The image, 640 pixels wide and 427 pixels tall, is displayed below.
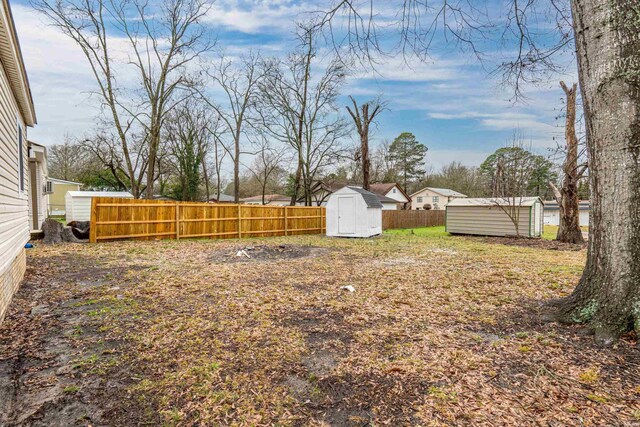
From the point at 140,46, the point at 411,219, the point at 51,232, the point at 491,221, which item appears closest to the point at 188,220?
the point at 51,232

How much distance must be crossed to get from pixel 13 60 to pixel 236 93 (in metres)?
17.9

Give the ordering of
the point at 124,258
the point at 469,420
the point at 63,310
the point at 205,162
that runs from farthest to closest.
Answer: the point at 205,162, the point at 124,258, the point at 63,310, the point at 469,420

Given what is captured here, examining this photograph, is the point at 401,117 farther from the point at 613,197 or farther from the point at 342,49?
the point at 613,197

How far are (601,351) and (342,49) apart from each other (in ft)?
13.6

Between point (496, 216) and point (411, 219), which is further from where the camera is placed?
point (411, 219)

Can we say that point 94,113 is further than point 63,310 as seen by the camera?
Yes

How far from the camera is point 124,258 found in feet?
25.1

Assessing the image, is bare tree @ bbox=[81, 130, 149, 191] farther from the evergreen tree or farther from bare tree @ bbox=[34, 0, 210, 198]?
the evergreen tree

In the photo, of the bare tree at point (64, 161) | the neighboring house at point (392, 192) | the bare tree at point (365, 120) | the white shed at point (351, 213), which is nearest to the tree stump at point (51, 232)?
the white shed at point (351, 213)

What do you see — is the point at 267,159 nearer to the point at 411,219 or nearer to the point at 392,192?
the point at 411,219

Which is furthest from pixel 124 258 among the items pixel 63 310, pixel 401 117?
pixel 401 117

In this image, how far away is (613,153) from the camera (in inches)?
107

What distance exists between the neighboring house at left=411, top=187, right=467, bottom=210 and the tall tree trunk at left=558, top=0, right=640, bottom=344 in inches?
1345

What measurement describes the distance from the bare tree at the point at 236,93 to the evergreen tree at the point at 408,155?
19.9 metres
